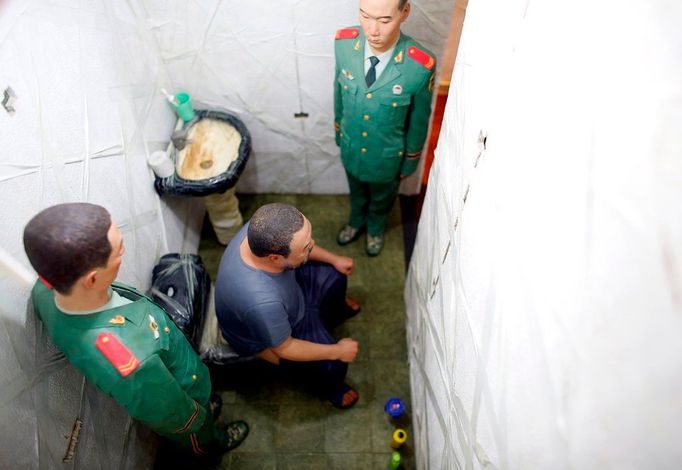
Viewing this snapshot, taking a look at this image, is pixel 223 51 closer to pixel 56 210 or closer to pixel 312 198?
pixel 312 198

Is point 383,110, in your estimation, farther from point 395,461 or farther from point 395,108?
point 395,461

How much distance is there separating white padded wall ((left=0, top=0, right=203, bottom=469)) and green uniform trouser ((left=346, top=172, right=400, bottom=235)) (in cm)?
105

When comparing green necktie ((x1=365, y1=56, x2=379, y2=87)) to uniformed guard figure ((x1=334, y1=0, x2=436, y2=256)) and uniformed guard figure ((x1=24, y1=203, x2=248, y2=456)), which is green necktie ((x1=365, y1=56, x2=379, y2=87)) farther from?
uniformed guard figure ((x1=24, y1=203, x2=248, y2=456))

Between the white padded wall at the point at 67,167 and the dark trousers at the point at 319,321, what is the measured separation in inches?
28.3

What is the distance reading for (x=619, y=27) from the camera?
0.70 m

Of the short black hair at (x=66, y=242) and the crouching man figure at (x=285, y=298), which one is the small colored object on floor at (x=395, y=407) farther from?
the short black hair at (x=66, y=242)

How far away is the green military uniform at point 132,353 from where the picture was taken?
1.32 metres

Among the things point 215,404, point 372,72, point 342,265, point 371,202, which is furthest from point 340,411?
point 372,72

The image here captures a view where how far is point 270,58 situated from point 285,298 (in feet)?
4.09

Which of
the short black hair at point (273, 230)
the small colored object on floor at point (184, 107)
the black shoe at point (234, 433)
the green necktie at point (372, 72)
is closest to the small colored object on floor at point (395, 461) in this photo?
the black shoe at point (234, 433)

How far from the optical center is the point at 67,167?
163cm

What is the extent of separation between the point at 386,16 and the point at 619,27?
127 centimetres

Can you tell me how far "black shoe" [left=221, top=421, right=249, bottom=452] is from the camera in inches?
89.9

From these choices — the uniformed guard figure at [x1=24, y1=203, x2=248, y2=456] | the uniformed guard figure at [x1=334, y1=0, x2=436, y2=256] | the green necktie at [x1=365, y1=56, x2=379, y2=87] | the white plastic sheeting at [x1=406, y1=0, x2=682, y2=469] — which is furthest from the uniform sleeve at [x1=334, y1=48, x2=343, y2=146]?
the uniformed guard figure at [x1=24, y1=203, x2=248, y2=456]
